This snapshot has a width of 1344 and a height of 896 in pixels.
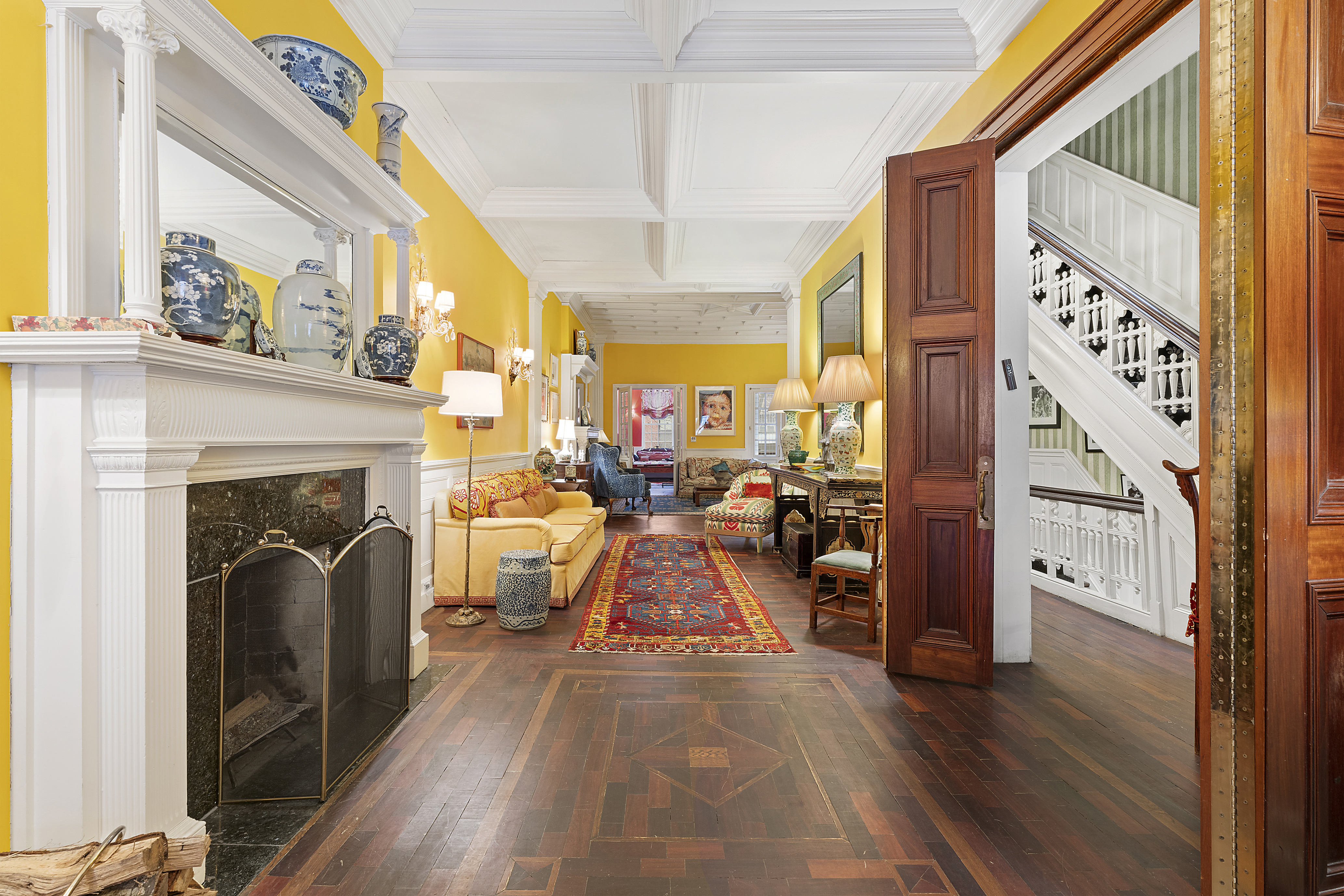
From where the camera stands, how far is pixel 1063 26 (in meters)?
2.70

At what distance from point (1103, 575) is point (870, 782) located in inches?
123

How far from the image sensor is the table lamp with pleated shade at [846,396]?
16.5ft

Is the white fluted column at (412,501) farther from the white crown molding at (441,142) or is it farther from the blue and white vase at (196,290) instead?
the white crown molding at (441,142)

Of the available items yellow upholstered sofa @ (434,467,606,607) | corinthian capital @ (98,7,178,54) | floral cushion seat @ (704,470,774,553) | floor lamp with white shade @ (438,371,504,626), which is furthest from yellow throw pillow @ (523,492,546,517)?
corinthian capital @ (98,7,178,54)

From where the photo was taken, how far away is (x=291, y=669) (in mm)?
2137

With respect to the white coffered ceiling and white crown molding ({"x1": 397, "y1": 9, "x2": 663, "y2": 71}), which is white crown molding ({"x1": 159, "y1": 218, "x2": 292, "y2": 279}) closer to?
the white coffered ceiling

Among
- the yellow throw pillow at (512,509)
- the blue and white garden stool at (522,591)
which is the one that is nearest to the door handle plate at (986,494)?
the blue and white garden stool at (522,591)

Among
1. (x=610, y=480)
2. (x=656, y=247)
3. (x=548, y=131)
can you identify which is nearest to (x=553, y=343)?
(x=610, y=480)

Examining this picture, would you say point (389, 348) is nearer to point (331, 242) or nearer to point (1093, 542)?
point (331, 242)

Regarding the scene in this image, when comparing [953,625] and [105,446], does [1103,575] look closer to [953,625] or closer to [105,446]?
[953,625]

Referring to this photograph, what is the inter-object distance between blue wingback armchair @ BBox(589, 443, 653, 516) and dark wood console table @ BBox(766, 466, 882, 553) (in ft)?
11.2

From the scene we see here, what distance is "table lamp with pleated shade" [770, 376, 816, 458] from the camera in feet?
22.3

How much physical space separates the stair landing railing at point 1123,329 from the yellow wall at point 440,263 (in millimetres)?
3760

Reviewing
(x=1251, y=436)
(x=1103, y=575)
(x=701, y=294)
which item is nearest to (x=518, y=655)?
(x=1251, y=436)
